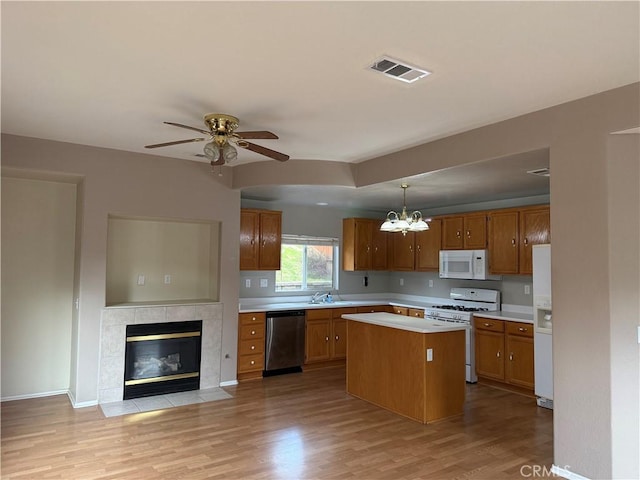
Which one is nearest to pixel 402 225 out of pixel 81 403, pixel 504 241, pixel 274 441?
pixel 504 241

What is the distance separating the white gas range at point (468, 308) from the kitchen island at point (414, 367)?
1287 millimetres

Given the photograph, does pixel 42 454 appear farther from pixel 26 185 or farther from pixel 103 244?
pixel 26 185

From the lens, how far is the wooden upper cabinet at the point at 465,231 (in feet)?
19.6

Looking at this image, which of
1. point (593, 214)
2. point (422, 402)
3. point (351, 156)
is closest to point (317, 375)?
point (422, 402)

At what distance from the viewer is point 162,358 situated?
195 inches

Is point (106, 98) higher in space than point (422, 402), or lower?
higher

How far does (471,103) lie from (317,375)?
4100 millimetres

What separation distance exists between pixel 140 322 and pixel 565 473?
4125 millimetres

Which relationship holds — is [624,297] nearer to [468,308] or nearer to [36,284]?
[468,308]

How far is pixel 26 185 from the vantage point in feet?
15.6

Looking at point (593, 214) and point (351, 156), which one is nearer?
point (593, 214)

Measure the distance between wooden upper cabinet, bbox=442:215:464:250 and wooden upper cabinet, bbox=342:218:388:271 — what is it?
3.97ft

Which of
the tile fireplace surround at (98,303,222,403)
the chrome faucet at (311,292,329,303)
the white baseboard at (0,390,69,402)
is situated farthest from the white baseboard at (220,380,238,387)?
the chrome faucet at (311,292,329,303)

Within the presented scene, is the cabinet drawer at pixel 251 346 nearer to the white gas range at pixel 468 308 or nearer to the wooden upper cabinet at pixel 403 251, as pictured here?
the white gas range at pixel 468 308
